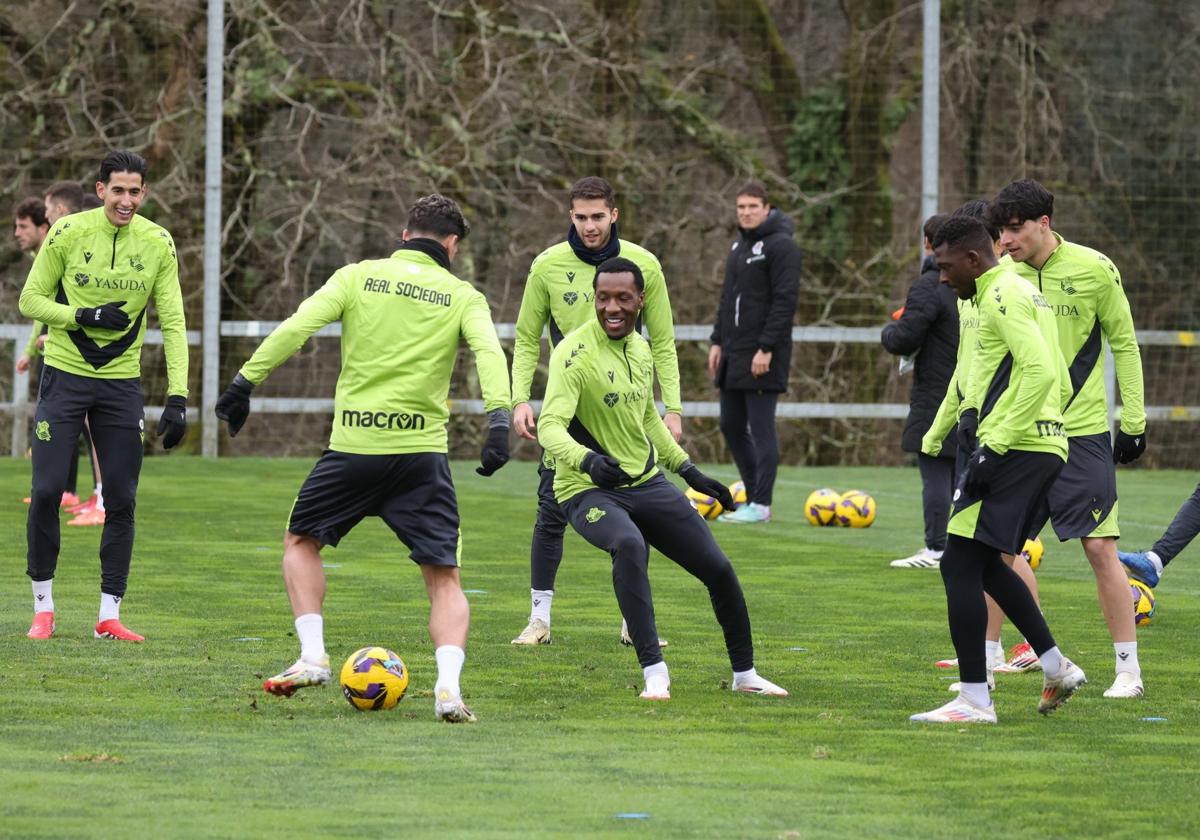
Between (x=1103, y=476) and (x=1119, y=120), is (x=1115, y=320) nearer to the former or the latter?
(x=1103, y=476)

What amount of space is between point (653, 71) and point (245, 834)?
Answer: 61.0 ft

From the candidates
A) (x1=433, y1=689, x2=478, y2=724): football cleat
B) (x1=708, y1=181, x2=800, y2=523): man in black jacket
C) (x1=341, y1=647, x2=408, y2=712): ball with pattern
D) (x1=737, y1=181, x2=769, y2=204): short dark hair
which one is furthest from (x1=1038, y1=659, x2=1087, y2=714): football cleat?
(x1=737, y1=181, x2=769, y2=204): short dark hair

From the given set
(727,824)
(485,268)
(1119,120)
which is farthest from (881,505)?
(727,824)

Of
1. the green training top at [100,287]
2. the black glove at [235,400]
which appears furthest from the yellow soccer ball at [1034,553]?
the black glove at [235,400]

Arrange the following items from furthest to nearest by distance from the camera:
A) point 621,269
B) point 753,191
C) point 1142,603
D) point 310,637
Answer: point 753,191 < point 1142,603 < point 621,269 < point 310,637

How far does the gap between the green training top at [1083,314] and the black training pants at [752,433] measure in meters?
6.31

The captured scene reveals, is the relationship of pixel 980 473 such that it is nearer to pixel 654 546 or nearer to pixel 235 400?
pixel 654 546

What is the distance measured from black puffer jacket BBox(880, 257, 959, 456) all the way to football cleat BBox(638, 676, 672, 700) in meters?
4.41

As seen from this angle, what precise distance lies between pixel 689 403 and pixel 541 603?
1181 cm

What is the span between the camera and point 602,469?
7156mm

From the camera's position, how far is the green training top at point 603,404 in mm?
7504

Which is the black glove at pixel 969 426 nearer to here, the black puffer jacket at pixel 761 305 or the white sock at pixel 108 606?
the white sock at pixel 108 606

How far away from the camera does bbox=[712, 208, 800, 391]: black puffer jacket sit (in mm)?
14117

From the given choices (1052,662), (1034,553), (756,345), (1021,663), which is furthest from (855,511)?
(1052,662)
